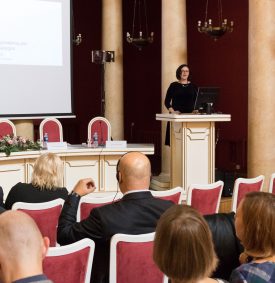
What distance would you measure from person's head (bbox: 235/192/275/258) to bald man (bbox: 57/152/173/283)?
0.75 m

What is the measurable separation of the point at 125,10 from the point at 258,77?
7.34m

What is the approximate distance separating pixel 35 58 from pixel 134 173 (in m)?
6.24

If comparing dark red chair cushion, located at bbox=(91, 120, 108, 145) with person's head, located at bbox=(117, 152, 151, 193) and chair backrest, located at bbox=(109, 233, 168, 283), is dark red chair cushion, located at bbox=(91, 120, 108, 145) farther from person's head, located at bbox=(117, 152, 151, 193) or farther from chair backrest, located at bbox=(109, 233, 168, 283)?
chair backrest, located at bbox=(109, 233, 168, 283)

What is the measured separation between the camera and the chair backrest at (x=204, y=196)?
14.9 feet

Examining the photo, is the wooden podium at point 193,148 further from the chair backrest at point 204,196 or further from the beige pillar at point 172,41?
the chair backrest at point 204,196

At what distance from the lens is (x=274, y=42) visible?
786 cm

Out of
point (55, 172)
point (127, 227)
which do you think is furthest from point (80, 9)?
point (127, 227)

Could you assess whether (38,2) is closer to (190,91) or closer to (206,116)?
(190,91)

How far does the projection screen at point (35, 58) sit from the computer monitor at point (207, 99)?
2.74 meters

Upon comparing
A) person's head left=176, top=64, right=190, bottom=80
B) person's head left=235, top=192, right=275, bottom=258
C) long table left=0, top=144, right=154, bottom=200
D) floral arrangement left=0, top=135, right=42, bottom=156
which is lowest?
long table left=0, top=144, right=154, bottom=200

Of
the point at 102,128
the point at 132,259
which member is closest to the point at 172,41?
the point at 102,128

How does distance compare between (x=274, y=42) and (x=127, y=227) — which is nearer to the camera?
(x=127, y=227)

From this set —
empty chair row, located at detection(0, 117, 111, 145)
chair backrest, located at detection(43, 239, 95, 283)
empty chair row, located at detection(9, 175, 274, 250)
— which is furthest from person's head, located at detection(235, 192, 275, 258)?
empty chair row, located at detection(0, 117, 111, 145)

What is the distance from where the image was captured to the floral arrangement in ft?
23.8
